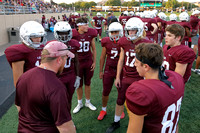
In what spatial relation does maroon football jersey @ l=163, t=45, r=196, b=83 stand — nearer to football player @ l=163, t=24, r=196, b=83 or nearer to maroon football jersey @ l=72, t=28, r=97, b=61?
football player @ l=163, t=24, r=196, b=83

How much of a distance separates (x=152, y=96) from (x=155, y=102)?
0.05 meters

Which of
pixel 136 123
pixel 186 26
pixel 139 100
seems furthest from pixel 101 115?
pixel 186 26

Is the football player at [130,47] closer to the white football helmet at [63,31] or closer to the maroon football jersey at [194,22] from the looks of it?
the white football helmet at [63,31]

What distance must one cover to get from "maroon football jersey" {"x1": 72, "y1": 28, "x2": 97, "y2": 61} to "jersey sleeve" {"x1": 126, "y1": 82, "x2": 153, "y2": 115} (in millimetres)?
2434

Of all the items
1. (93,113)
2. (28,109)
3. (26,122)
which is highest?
(28,109)

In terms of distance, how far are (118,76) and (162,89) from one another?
1717 millimetres

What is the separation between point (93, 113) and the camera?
3729 mm

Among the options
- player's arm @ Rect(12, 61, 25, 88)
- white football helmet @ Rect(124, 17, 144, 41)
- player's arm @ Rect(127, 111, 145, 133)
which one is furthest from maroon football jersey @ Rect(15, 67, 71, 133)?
white football helmet @ Rect(124, 17, 144, 41)

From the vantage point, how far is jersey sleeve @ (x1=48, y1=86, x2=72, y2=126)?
4.52 feet

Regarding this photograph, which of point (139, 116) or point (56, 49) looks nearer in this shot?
point (139, 116)

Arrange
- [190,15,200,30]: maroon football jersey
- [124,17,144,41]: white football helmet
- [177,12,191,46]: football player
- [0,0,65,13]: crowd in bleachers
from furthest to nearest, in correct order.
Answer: [0,0,65,13]: crowd in bleachers < [190,15,200,30]: maroon football jersey < [177,12,191,46]: football player < [124,17,144,41]: white football helmet

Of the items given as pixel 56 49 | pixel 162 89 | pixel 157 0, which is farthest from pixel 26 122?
pixel 157 0

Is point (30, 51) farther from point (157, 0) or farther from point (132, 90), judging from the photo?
point (157, 0)

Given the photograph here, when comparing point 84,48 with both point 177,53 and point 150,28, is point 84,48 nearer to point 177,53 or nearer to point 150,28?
point 177,53
